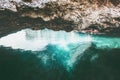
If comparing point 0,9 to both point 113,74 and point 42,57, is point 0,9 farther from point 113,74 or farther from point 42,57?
point 113,74

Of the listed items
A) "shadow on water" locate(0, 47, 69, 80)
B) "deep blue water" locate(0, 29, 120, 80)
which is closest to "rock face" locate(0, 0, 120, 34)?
"deep blue water" locate(0, 29, 120, 80)

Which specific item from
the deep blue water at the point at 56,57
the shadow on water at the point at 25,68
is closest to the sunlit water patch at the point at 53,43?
the deep blue water at the point at 56,57

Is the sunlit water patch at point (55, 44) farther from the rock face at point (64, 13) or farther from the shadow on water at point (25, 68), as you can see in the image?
the rock face at point (64, 13)

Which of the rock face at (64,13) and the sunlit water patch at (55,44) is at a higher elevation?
the rock face at (64,13)

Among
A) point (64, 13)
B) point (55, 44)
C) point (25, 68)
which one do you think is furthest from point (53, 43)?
point (64, 13)

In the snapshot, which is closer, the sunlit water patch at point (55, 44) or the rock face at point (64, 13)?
the rock face at point (64, 13)

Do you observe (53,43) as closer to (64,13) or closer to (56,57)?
(56,57)
